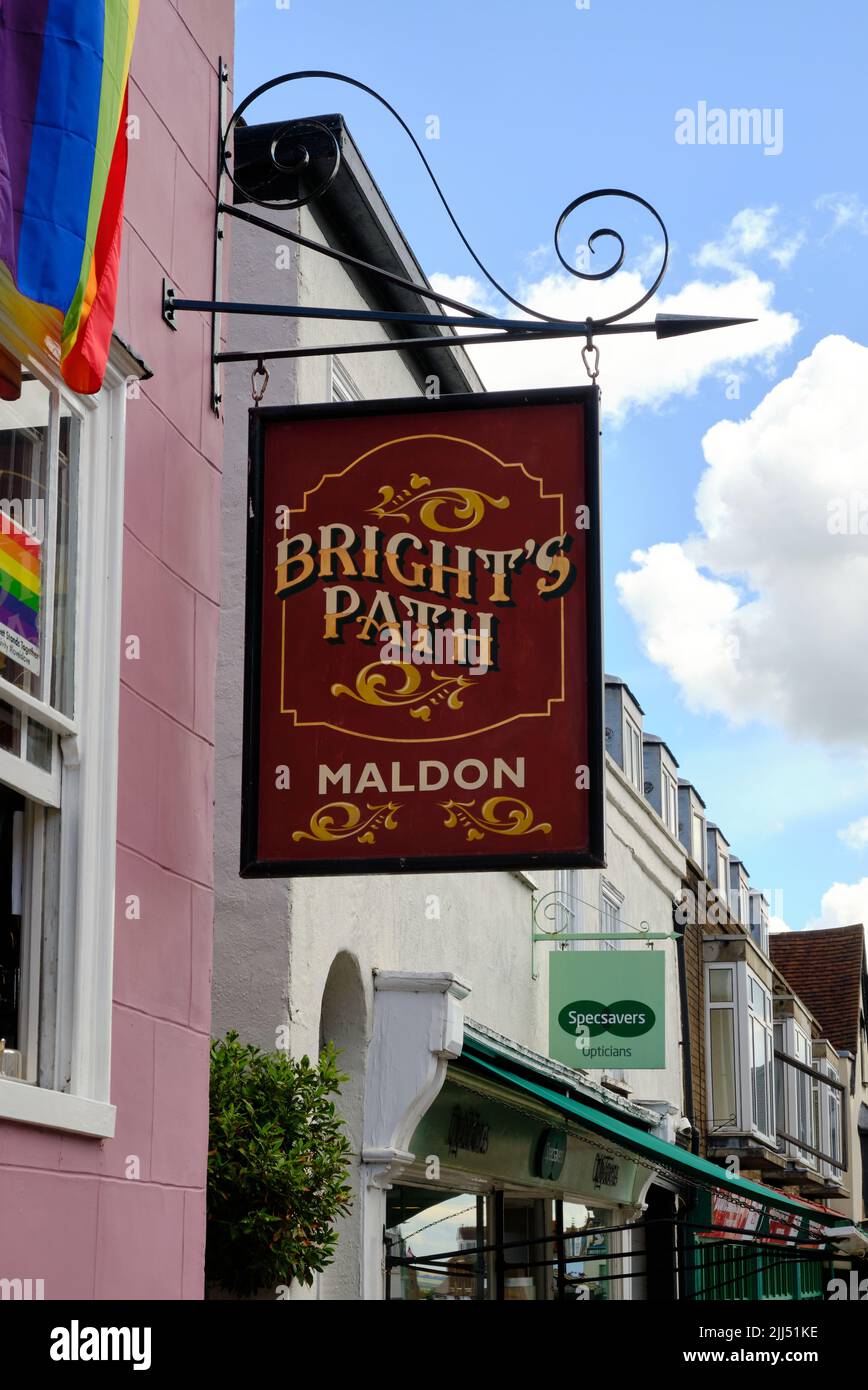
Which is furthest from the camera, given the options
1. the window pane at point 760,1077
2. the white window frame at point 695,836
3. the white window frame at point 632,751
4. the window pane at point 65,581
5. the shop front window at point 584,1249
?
the white window frame at point 695,836

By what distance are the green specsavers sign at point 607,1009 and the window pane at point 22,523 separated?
9.61 m

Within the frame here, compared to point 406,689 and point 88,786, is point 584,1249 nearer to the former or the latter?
point 406,689

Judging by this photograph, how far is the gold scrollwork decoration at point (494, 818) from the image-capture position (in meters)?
5.70

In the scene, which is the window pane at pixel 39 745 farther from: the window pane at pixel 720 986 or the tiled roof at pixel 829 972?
the tiled roof at pixel 829 972

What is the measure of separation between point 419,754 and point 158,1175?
154 cm

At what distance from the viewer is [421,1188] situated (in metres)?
11.0

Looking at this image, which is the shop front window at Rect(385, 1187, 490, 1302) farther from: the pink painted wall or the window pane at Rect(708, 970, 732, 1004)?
the window pane at Rect(708, 970, 732, 1004)

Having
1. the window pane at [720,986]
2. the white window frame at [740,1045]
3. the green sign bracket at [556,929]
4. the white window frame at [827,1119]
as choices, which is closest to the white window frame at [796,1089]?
the white window frame at [827,1119]

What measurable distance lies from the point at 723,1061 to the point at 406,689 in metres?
23.2

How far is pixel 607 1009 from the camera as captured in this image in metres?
14.1

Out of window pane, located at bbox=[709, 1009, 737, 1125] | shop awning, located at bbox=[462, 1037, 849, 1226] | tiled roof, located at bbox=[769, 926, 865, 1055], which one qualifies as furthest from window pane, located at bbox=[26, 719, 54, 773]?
tiled roof, located at bbox=[769, 926, 865, 1055]

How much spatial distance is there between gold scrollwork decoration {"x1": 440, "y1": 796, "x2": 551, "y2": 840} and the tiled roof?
140 ft

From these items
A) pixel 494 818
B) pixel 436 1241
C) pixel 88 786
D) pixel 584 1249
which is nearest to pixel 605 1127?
pixel 436 1241

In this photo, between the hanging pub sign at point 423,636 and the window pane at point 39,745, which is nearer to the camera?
the window pane at point 39,745
